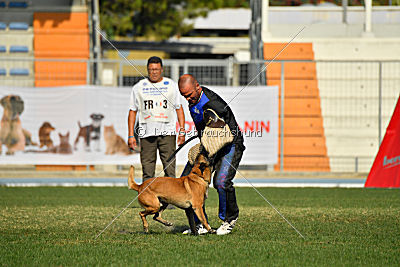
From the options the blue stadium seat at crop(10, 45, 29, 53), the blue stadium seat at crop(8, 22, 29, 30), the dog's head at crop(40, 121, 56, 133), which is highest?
the blue stadium seat at crop(8, 22, 29, 30)

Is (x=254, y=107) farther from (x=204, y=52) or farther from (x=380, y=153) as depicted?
(x=204, y=52)

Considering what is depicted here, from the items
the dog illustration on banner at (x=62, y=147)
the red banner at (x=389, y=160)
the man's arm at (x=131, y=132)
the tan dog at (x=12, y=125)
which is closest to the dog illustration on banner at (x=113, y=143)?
the dog illustration on banner at (x=62, y=147)

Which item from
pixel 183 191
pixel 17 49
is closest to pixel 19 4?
pixel 17 49

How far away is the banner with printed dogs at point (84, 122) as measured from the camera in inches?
627

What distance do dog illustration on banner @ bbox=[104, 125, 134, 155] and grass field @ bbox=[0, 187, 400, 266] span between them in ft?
15.0

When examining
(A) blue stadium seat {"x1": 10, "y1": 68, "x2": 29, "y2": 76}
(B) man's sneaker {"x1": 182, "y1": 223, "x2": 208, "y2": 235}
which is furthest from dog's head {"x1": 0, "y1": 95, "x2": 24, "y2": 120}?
(B) man's sneaker {"x1": 182, "y1": 223, "x2": 208, "y2": 235}

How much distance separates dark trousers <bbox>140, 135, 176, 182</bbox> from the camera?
9.37 metres

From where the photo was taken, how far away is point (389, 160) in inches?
513

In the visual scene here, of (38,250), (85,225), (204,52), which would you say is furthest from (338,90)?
(204,52)

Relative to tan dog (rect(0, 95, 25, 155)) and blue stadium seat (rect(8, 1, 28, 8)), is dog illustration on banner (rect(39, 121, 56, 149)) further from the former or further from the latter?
blue stadium seat (rect(8, 1, 28, 8))

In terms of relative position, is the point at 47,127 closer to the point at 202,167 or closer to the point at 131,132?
the point at 131,132

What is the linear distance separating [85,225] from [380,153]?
680cm

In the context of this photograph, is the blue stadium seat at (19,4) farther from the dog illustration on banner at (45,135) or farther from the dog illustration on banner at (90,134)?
the dog illustration on banner at (90,134)

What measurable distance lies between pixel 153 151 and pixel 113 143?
6747 mm
